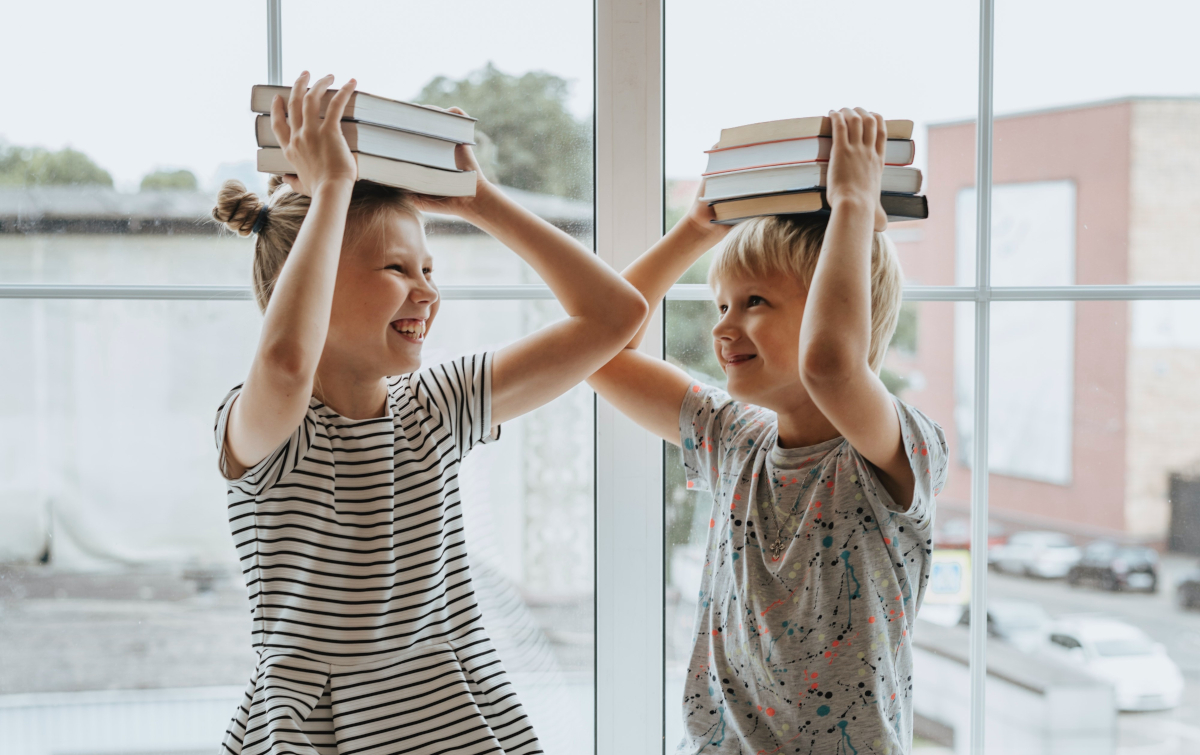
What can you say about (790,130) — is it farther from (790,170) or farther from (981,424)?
(981,424)

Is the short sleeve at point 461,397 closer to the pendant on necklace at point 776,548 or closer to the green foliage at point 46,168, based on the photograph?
the pendant on necklace at point 776,548

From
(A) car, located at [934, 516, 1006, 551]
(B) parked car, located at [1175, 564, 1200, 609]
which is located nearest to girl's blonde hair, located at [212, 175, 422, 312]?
(A) car, located at [934, 516, 1006, 551]

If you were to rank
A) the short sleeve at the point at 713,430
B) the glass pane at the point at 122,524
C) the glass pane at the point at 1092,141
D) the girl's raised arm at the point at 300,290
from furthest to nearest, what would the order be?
the glass pane at the point at 1092,141 < the glass pane at the point at 122,524 < the short sleeve at the point at 713,430 < the girl's raised arm at the point at 300,290

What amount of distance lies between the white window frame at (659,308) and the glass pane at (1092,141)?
0.11 feet

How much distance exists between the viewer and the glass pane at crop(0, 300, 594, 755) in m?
1.24

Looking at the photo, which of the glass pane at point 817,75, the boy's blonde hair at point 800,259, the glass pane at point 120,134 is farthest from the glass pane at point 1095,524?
the glass pane at point 120,134

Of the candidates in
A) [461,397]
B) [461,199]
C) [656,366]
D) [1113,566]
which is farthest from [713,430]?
[1113,566]

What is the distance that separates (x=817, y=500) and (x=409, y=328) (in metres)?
0.56

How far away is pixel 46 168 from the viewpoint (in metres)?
1.22

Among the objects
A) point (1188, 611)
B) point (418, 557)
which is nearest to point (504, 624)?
point (418, 557)

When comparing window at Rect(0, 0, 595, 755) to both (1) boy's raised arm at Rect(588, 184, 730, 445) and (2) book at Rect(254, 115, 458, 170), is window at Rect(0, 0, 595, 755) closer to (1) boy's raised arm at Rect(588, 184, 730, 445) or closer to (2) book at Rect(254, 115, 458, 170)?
(1) boy's raised arm at Rect(588, 184, 730, 445)

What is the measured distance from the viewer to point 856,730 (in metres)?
0.98

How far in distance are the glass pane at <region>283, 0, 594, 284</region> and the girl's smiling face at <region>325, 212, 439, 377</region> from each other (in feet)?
0.88

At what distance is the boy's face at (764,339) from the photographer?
3.43 feet
